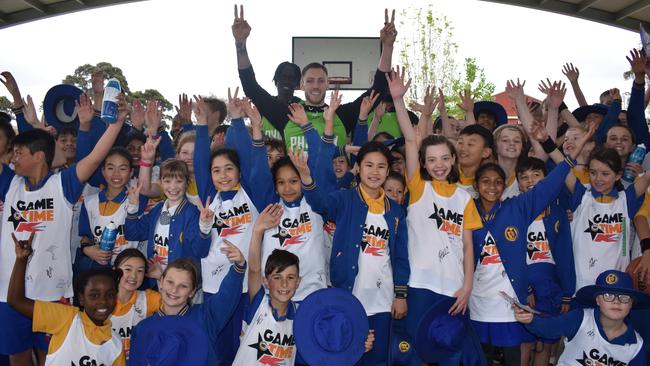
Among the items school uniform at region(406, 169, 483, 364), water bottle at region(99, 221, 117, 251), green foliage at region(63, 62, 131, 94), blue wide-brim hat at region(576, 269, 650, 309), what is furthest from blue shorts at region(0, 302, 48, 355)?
green foliage at region(63, 62, 131, 94)

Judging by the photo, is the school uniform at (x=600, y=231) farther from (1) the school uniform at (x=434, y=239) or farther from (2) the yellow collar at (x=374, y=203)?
(2) the yellow collar at (x=374, y=203)

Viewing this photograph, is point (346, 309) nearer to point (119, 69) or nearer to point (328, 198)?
Result: point (328, 198)

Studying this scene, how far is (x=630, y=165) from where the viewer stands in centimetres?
494

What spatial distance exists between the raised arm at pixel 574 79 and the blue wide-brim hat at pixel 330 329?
4128 millimetres

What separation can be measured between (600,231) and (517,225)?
868 millimetres

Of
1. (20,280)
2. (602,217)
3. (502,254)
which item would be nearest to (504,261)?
(502,254)

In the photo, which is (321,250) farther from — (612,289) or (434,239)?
(612,289)

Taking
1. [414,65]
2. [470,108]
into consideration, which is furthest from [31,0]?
[414,65]

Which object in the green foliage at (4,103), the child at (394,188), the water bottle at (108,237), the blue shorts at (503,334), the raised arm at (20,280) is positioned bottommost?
the blue shorts at (503,334)

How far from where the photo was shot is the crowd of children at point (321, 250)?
12.0 ft

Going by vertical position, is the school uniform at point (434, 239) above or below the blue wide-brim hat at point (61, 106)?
below

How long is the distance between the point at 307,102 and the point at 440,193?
1904mm

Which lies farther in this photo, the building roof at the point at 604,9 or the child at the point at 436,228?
the building roof at the point at 604,9

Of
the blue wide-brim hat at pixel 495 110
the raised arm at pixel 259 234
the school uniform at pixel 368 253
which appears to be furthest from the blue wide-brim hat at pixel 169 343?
the blue wide-brim hat at pixel 495 110
